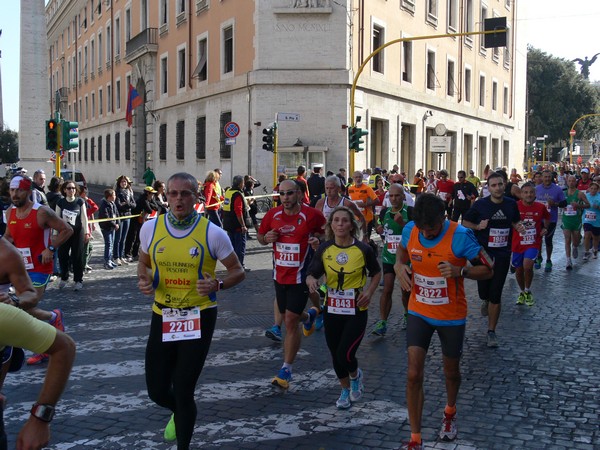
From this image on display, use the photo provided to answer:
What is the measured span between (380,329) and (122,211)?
8203 millimetres

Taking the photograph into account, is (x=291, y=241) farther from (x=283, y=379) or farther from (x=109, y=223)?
(x=109, y=223)

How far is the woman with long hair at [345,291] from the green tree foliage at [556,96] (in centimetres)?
6378

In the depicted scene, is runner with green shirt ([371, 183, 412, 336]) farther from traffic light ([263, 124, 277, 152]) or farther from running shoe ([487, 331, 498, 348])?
traffic light ([263, 124, 277, 152])

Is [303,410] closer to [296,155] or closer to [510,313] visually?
[510,313]

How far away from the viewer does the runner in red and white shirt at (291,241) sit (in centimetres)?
690

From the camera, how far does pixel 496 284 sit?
26.2ft

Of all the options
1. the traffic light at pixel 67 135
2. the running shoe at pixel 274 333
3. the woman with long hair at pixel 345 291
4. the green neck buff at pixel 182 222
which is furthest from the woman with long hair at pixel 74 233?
the green neck buff at pixel 182 222

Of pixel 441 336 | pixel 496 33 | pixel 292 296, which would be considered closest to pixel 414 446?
pixel 441 336

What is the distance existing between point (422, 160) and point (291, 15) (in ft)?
33.8

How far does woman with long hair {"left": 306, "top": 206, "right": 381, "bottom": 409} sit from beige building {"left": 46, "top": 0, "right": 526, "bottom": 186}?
693 inches

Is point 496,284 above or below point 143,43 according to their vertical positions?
below

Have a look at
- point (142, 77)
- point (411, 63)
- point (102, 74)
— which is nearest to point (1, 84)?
point (102, 74)

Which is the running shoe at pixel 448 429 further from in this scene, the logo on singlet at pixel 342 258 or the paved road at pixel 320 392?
the logo on singlet at pixel 342 258

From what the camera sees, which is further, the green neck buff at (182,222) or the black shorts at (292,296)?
the black shorts at (292,296)
